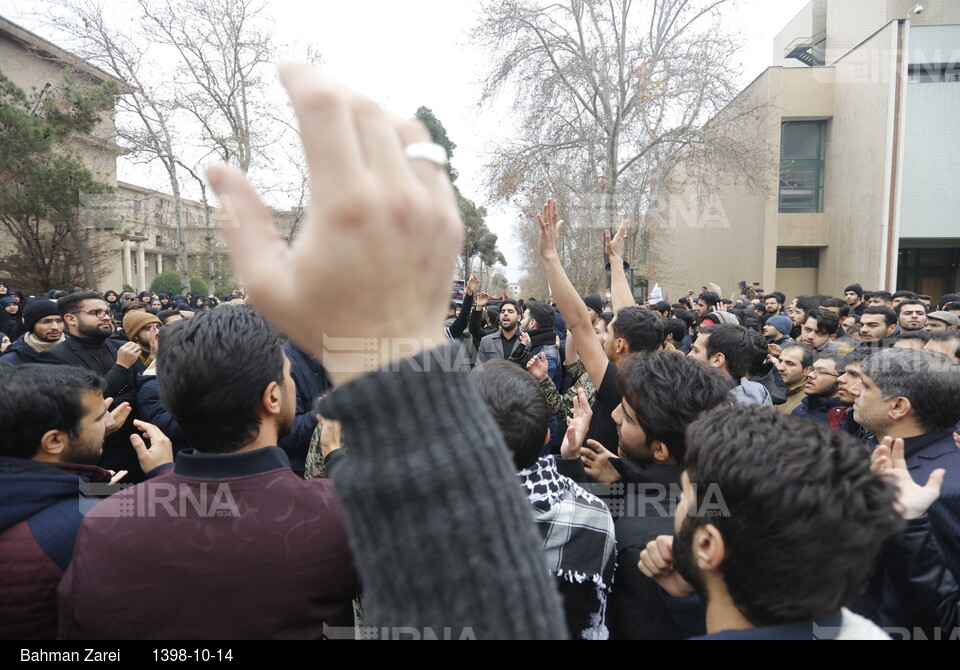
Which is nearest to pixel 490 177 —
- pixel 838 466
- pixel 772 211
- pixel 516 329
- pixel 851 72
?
pixel 516 329

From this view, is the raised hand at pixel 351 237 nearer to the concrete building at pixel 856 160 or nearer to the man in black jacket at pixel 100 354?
the man in black jacket at pixel 100 354

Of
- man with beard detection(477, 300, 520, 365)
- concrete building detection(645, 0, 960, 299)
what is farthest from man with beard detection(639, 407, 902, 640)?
concrete building detection(645, 0, 960, 299)

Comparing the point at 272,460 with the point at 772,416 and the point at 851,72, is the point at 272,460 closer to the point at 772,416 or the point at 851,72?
the point at 772,416

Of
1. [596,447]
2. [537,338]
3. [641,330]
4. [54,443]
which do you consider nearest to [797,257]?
[537,338]

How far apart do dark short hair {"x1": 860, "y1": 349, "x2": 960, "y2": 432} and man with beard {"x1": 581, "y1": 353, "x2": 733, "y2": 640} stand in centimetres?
95

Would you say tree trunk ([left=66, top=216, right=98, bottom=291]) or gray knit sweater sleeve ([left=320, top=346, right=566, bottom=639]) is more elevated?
tree trunk ([left=66, top=216, right=98, bottom=291])

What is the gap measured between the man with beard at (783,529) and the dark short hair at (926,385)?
159 centimetres

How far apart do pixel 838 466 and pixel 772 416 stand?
0.23 m

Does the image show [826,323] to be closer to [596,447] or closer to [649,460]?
[596,447]

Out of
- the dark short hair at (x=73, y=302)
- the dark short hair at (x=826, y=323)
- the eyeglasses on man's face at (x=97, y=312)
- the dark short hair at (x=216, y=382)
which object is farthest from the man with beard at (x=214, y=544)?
the dark short hair at (x=826, y=323)

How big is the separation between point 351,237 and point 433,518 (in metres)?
0.31

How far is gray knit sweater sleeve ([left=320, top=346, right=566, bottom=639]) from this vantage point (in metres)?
0.59

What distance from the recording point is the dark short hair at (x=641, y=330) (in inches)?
140

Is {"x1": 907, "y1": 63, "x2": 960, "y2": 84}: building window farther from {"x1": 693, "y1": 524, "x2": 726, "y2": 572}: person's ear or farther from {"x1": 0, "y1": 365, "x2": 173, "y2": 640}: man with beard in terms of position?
{"x1": 0, "y1": 365, "x2": 173, "y2": 640}: man with beard
